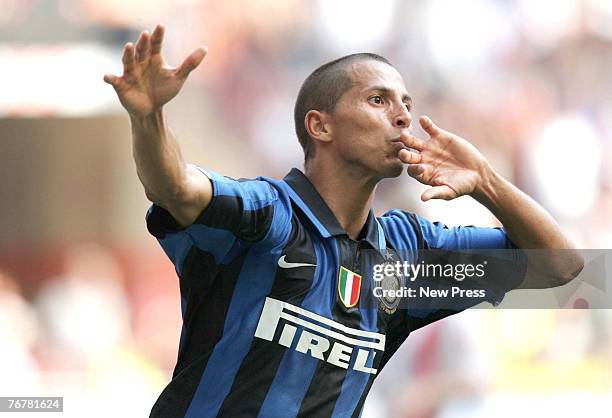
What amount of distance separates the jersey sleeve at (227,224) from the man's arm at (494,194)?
512mm

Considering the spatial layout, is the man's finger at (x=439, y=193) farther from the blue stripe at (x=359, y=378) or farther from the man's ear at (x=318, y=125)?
the man's ear at (x=318, y=125)

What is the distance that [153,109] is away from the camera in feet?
10.7

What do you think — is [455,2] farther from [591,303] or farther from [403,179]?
[591,303]

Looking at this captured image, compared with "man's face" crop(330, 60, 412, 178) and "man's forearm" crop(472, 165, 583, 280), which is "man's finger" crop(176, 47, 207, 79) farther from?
"man's forearm" crop(472, 165, 583, 280)

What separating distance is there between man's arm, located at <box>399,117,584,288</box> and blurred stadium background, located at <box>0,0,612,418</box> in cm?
393

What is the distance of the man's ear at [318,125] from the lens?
4.13 m

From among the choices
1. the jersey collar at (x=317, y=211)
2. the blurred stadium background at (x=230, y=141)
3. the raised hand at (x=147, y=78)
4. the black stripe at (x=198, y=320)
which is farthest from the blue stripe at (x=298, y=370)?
the blurred stadium background at (x=230, y=141)

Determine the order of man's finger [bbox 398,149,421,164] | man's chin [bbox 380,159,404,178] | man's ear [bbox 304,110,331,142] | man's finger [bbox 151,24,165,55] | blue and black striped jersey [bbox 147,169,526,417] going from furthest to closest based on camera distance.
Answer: man's ear [bbox 304,110,331,142]
man's chin [bbox 380,159,404,178]
man's finger [bbox 398,149,421,164]
blue and black striped jersey [bbox 147,169,526,417]
man's finger [bbox 151,24,165,55]

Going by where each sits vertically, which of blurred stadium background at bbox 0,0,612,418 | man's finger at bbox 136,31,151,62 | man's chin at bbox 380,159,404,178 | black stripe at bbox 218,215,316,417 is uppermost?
blurred stadium background at bbox 0,0,612,418

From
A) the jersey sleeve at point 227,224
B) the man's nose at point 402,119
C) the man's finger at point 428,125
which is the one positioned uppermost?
the man's nose at point 402,119

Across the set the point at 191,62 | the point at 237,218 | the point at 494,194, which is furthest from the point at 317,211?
the point at 191,62

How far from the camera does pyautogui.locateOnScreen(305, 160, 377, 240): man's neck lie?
4.03 metres

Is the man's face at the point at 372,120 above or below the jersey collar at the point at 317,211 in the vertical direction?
above


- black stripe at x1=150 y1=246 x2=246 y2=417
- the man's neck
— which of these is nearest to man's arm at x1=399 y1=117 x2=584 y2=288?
the man's neck
